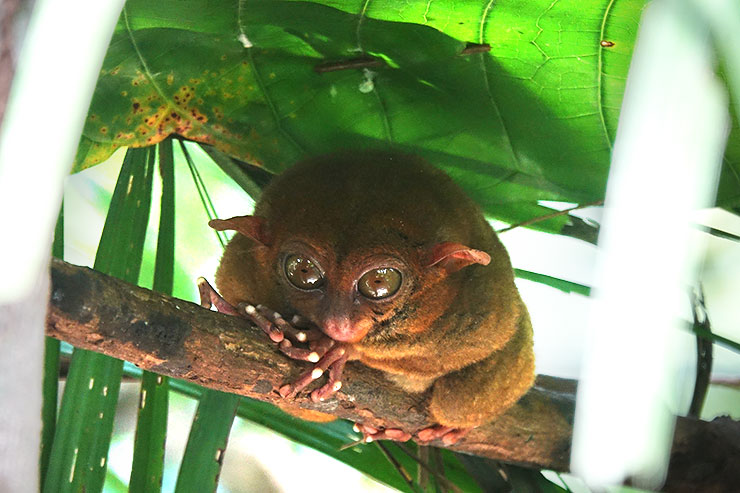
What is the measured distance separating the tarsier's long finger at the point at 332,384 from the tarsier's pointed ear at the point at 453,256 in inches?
18.9

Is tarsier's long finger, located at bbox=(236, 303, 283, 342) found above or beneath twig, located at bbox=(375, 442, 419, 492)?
above

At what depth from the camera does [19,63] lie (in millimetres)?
440

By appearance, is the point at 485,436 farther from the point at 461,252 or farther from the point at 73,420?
the point at 73,420

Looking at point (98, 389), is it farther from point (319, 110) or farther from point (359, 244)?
point (319, 110)

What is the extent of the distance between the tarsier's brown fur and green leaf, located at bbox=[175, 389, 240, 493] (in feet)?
1.13

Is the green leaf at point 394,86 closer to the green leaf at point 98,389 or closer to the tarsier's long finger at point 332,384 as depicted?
the green leaf at point 98,389

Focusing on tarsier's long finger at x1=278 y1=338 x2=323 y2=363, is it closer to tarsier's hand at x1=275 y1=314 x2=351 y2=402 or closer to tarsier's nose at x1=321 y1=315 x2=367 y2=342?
tarsier's hand at x1=275 y1=314 x2=351 y2=402

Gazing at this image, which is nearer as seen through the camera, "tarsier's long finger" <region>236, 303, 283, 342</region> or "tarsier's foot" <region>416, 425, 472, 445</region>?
"tarsier's long finger" <region>236, 303, 283, 342</region>

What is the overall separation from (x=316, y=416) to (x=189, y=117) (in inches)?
51.2

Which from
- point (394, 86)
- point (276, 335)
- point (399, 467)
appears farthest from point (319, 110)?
point (399, 467)

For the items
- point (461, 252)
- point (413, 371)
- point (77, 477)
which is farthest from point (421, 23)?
point (77, 477)

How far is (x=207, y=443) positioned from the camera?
2.75 metres

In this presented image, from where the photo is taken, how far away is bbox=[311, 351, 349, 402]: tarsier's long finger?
227 cm

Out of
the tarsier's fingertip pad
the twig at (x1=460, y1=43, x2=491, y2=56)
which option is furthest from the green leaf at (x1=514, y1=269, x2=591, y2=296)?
the tarsier's fingertip pad
